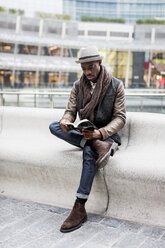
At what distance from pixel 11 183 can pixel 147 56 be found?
41894 mm

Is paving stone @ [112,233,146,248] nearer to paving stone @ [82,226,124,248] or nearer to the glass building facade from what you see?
paving stone @ [82,226,124,248]

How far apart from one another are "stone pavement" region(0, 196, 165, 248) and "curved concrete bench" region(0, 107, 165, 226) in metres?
0.15

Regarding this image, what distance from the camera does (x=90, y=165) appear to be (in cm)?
256

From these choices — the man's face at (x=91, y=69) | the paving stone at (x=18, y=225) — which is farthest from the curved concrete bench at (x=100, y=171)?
the man's face at (x=91, y=69)

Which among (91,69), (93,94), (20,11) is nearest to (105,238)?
(93,94)

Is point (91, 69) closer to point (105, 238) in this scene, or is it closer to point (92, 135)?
point (92, 135)

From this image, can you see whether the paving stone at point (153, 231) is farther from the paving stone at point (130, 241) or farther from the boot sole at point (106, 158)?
the boot sole at point (106, 158)

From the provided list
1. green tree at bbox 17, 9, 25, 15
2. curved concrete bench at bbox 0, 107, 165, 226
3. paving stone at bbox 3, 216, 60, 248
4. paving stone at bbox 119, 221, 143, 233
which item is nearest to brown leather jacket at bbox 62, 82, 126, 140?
curved concrete bench at bbox 0, 107, 165, 226

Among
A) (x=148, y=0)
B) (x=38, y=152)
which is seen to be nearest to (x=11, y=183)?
(x=38, y=152)

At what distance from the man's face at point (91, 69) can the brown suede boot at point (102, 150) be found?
60 cm

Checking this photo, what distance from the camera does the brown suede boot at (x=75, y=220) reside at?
2447mm

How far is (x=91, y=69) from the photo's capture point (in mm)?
2803

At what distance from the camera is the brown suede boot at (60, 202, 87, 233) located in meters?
2.45

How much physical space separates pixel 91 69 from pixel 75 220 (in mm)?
1292
